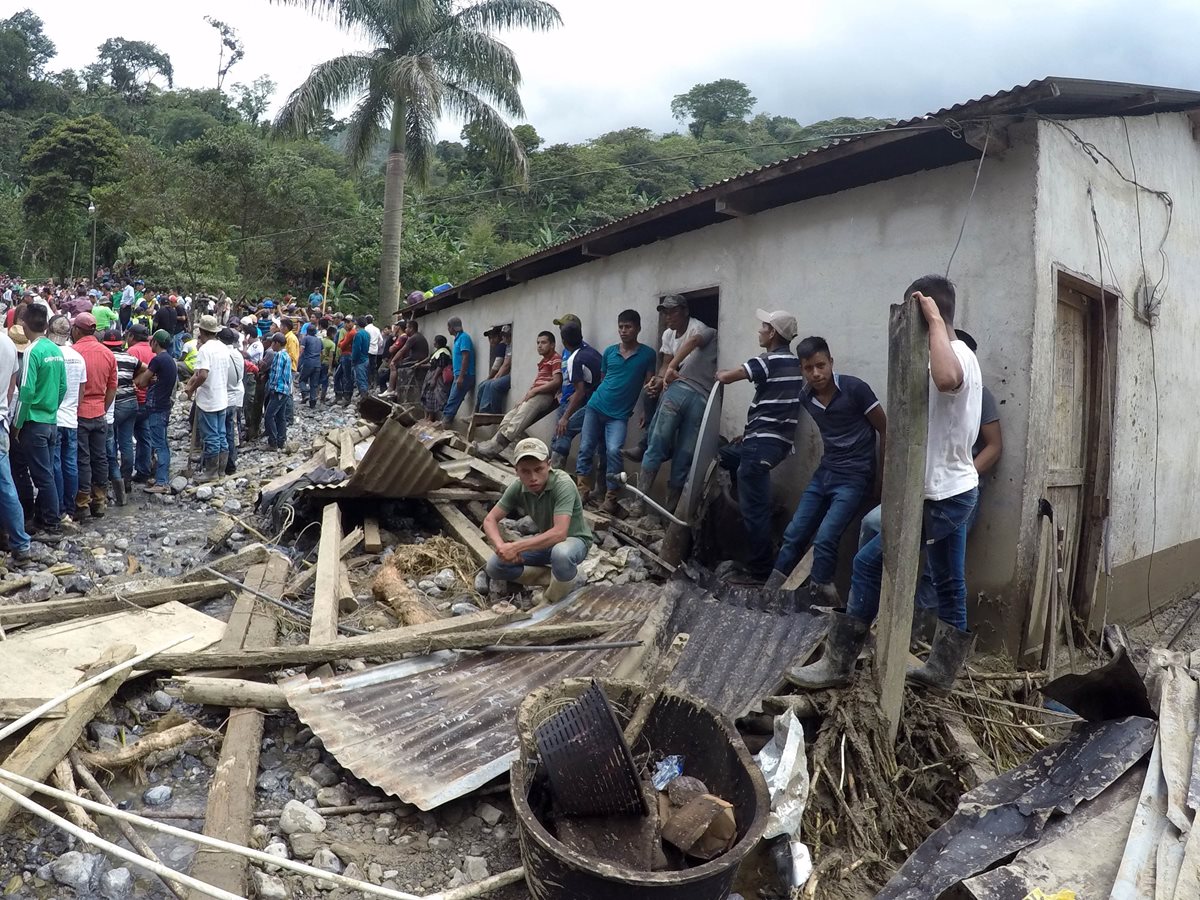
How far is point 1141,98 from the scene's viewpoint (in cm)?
539

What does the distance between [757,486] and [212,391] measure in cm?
669

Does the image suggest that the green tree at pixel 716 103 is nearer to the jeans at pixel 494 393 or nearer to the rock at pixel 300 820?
the jeans at pixel 494 393

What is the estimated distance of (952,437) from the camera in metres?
3.65

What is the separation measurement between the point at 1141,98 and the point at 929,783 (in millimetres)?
4813

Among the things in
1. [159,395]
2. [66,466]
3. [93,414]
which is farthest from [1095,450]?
[159,395]

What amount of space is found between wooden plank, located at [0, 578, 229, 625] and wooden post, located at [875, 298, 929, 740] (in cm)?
423

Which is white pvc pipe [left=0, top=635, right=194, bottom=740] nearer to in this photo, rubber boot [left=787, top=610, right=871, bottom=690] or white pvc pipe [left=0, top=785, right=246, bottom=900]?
white pvc pipe [left=0, top=785, right=246, bottom=900]

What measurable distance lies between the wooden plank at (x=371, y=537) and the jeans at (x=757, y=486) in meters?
2.97

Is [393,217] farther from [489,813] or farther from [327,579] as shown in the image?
[489,813]

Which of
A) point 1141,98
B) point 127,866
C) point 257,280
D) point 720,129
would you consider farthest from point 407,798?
point 720,129

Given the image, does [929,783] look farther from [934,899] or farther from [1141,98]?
[1141,98]

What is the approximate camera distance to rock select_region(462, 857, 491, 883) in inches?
115

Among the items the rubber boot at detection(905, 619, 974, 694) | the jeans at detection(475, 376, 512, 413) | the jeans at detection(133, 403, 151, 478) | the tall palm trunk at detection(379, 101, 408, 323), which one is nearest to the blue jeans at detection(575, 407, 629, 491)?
the rubber boot at detection(905, 619, 974, 694)

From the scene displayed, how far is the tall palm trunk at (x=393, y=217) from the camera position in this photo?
19.2 meters
